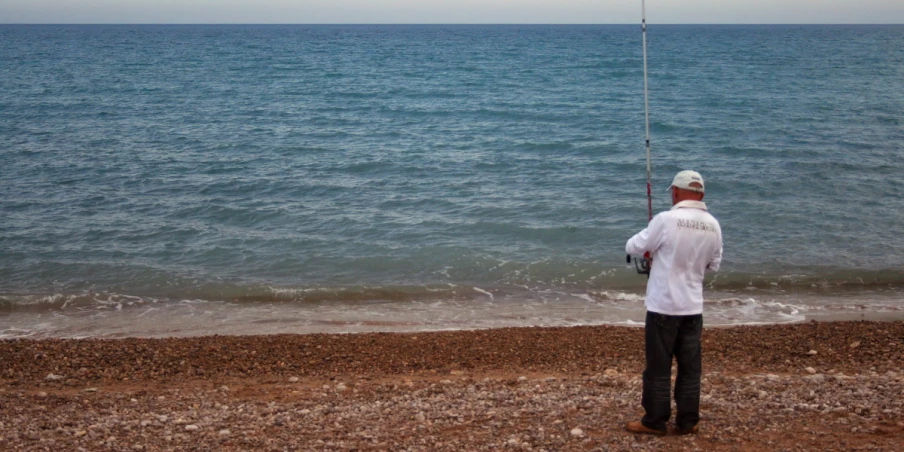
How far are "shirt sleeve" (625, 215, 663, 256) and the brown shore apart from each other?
1.38 metres

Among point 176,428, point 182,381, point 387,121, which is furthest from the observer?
point 387,121

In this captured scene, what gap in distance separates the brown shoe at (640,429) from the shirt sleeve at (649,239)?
1300 millimetres

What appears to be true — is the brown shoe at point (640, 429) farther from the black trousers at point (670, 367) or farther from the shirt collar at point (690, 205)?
the shirt collar at point (690, 205)

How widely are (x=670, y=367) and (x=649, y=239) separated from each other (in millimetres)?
931

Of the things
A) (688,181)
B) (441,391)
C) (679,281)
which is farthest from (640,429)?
(441,391)

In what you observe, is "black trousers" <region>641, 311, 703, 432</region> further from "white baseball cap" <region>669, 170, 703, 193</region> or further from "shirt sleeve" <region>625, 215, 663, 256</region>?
"white baseball cap" <region>669, 170, 703, 193</region>

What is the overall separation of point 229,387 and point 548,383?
3.02 meters

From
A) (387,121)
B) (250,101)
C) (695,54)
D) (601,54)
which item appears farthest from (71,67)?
(695,54)

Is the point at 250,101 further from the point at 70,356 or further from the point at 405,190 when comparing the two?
the point at 70,356

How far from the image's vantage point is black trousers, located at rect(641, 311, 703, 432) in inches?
212

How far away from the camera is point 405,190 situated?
1945 centimetres

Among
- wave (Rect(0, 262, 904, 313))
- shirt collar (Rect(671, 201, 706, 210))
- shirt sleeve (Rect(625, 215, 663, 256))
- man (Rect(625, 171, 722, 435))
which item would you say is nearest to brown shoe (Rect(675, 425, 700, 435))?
man (Rect(625, 171, 722, 435))

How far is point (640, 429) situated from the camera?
18.8 ft

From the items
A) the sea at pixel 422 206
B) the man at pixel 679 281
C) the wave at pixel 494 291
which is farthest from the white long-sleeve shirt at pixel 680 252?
the wave at pixel 494 291
